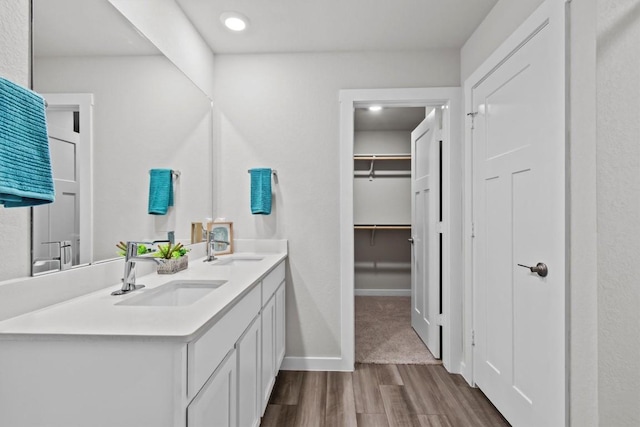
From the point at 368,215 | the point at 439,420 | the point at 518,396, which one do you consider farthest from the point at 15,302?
the point at 368,215

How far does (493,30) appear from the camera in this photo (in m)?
2.10

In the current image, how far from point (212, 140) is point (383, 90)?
1415 mm

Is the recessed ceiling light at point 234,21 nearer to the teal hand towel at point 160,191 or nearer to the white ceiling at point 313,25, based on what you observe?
the white ceiling at point 313,25

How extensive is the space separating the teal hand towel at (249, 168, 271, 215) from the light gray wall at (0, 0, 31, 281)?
153cm

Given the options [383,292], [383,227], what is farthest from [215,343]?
[383,292]

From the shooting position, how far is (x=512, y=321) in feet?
6.16

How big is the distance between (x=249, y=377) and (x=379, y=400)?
1061 millimetres

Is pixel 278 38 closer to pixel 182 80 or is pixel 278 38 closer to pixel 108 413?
pixel 182 80

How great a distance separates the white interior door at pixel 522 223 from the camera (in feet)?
4.83

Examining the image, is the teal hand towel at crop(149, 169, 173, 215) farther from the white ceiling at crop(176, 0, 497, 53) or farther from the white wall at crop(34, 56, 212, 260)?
the white ceiling at crop(176, 0, 497, 53)

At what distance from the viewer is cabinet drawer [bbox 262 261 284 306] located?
190 centimetres

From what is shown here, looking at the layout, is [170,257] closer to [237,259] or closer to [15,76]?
[237,259]

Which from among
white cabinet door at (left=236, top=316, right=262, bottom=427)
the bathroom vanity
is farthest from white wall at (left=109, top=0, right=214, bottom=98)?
white cabinet door at (left=236, top=316, right=262, bottom=427)

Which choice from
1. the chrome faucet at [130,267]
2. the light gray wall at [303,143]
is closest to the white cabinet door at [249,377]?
the chrome faucet at [130,267]
